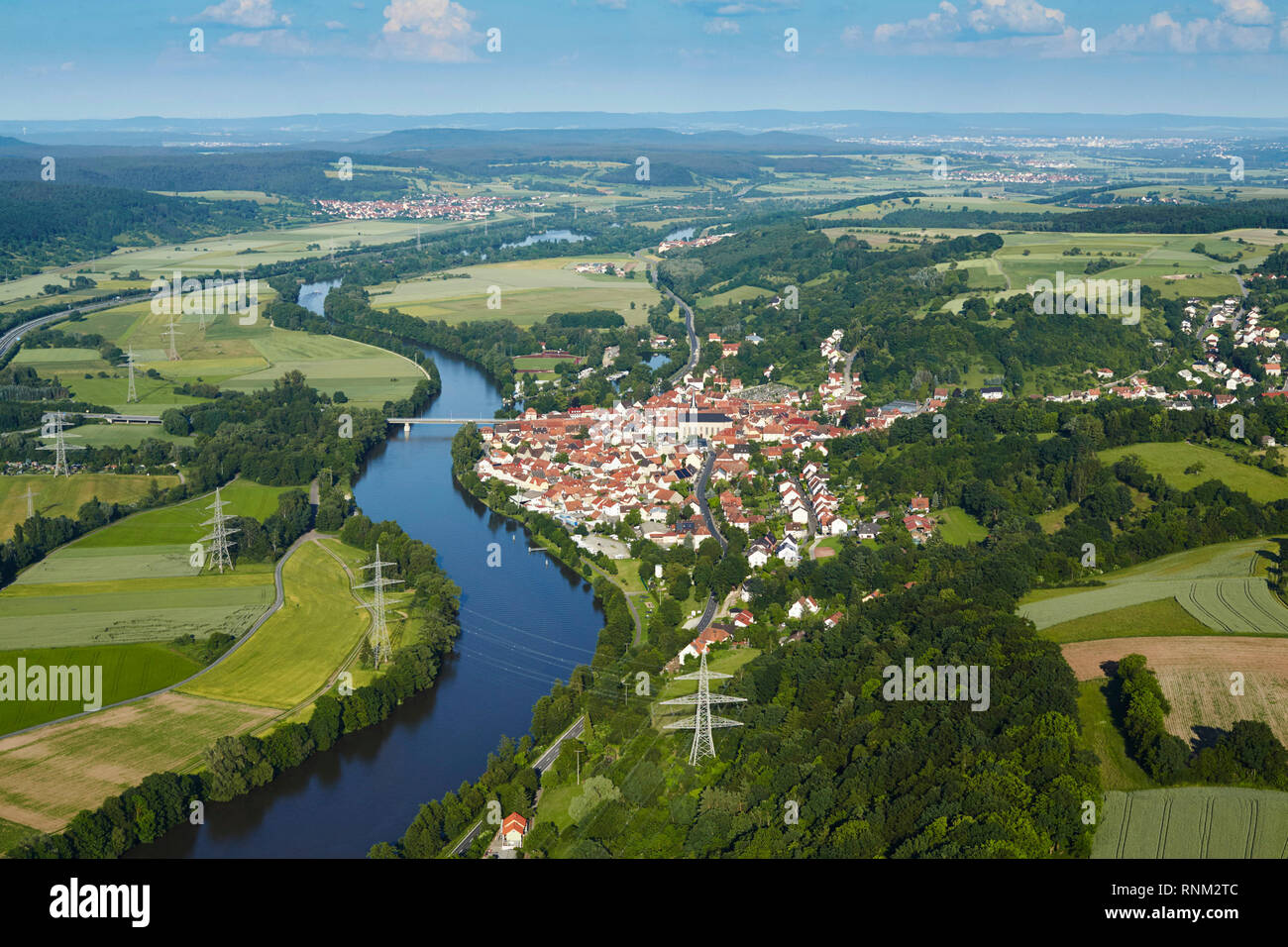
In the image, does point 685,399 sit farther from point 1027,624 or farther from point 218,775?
point 218,775

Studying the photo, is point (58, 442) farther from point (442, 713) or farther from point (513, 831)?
point (513, 831)

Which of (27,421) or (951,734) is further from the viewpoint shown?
(27,421)

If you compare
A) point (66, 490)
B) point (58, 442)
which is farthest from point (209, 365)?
point (66, 490)

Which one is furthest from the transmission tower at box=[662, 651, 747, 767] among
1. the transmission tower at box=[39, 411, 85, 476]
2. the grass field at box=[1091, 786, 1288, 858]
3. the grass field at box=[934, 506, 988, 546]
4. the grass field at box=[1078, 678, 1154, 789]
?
the transmission tower at box=[39, 411, 85, 476]

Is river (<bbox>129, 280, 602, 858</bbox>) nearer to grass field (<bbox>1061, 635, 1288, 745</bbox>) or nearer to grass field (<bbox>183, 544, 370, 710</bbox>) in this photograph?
grass field (<bbox>183, 544, 370, 710</bbox>)


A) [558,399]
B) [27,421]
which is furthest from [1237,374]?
[27,421]

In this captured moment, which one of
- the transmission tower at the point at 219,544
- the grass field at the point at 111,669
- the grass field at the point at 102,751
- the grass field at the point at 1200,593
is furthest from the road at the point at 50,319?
the grass field at the point at 1200,593
